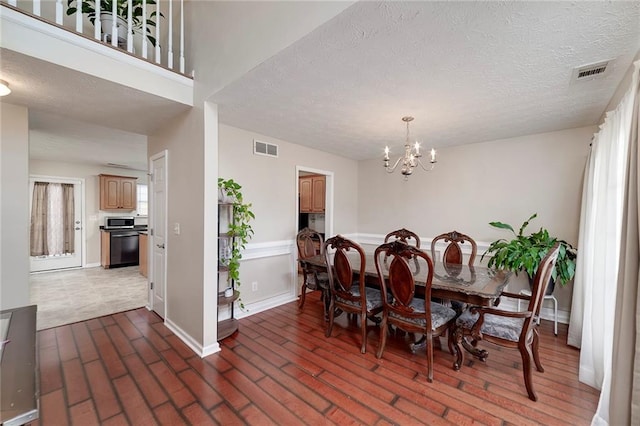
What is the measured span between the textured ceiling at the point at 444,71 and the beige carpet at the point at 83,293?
306 centimetres

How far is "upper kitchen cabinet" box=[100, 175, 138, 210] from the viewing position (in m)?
6.12

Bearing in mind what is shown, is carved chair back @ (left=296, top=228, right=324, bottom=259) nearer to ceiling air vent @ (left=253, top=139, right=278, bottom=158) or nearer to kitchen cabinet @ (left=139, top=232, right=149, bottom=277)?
ceiling air vent @ (left=253, top=139, right=278, bottom=158)

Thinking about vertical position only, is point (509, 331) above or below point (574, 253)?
below

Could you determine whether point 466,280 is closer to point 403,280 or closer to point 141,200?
point 403,280

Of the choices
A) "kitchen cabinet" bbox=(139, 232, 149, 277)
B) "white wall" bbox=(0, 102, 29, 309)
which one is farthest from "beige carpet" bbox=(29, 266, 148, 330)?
"white wall" bbox=(0, 102, 29, 309)

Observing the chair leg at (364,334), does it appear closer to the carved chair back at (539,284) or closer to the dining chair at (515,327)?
the dining chair at (515,327)

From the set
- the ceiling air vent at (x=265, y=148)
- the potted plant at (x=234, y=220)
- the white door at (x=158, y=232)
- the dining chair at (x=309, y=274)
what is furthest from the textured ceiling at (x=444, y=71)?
the dining chair at (x=309, y=274)

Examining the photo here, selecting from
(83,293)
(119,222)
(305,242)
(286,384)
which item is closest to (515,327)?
(286,384)

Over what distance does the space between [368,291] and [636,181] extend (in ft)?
7.21

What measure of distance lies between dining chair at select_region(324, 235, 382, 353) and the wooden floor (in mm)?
353

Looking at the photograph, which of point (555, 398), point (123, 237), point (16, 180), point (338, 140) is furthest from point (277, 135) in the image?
point (123, 237)

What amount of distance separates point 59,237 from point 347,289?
6788 millimetres

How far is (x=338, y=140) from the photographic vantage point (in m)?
3.82

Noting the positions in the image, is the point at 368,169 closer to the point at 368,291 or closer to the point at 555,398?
the point at 368,291
